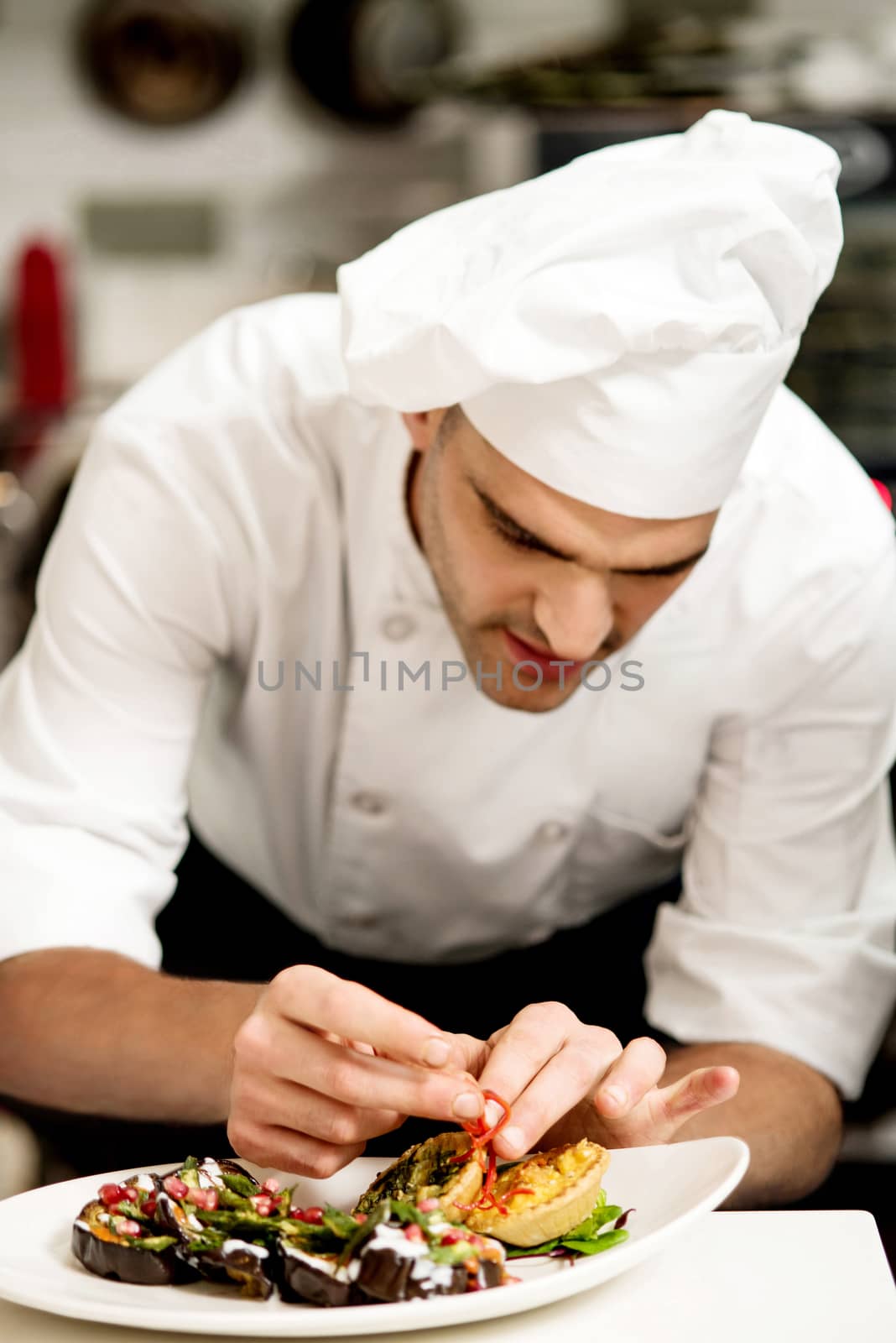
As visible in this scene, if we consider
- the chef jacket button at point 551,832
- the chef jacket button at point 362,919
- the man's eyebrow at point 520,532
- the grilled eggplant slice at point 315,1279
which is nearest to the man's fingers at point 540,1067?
the grilled eggplant slice at point 315,1279

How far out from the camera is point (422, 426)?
1.19m

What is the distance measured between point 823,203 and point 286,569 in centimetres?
57

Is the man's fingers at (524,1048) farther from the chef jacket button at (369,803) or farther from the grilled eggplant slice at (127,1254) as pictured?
the chef jacket button at (369,803)

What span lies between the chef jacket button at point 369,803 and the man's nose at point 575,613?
0.40 metres

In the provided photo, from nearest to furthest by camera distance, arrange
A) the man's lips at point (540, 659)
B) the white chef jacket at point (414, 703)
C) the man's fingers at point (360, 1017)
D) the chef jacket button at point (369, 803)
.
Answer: the man's fingers at point (360, 1017) < the man's lips at point (540, 659) < the white chef jacket at point (414, 703) < the chef jacket button at point (369, 803)

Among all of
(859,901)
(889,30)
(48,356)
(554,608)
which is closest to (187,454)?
(554,608)

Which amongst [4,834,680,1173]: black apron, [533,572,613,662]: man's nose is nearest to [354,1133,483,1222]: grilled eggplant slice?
[533,572,613,662]: man's nose

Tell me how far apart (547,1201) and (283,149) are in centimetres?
282

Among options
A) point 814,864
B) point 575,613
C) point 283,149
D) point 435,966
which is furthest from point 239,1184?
point 283,149

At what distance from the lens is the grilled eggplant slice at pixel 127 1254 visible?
677 mm

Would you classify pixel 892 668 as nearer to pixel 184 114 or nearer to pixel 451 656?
pixel 451 656

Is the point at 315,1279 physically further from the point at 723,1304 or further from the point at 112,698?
the point at 112,698

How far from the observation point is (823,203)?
106 centimetres

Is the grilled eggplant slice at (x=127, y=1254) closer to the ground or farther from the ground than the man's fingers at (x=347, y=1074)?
closer to the ground
